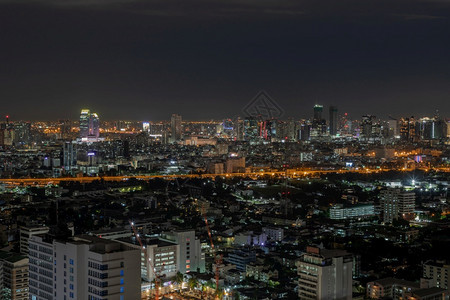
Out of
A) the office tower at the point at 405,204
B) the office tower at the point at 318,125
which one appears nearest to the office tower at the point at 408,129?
the office tower at the point at 318,125

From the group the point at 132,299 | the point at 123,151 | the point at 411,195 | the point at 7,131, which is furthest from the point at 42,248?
the point at 7,131

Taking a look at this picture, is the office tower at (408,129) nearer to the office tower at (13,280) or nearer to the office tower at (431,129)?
the office tower at (431,129)

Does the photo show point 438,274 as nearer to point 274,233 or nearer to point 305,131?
point 274,233

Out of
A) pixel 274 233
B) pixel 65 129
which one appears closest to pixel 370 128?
pixel 65 129

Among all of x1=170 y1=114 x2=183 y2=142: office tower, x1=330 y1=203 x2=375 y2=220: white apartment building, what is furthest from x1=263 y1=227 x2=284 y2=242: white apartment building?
x1=170 y1=114 x2=183 y2=142: office tower

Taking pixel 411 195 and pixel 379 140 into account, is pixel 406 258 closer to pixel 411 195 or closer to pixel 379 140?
pixel 411 195

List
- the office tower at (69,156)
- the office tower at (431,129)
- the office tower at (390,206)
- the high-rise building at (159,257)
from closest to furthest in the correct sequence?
the high-rise building at (159,257) < the office tower at (390,206) < the office tower at (69,156) < the office tower at (431,129)

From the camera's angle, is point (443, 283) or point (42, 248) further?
point (443, 283)
